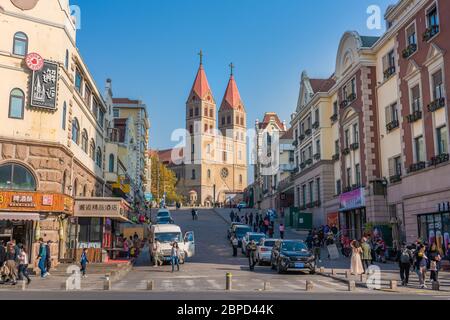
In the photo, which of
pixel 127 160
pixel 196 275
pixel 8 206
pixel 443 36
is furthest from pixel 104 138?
pixel 443 36

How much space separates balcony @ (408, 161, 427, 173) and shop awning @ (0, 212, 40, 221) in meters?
21.0

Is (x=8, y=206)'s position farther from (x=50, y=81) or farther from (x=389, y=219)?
(x=389, y=219)

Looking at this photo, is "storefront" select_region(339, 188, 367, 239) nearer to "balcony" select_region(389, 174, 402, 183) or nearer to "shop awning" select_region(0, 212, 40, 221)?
"balcony" select_region(389, 174, 402, 183)

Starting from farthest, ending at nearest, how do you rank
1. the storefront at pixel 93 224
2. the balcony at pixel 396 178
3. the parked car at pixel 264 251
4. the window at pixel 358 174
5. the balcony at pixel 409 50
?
1. the window at pixel 358 174
2. the balcony at pixel 396 178
3. the balcony at pixel 409 50
4. the parked car at pixel 264 251
5. the storefront at pixel 93 224

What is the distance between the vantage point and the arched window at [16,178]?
23859mm

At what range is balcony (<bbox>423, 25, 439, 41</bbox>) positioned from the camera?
2595 centimetres

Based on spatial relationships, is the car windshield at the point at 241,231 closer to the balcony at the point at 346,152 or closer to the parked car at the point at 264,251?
the parked car at the point at 264,251

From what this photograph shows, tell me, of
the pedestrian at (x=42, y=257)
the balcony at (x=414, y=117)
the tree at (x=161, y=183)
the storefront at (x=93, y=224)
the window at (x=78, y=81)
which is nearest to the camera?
the pedestrian at (x=42, y=257)

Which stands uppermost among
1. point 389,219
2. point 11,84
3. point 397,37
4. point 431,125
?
point 397,37

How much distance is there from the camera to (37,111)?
82.0 ft

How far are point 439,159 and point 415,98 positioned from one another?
16.7ft

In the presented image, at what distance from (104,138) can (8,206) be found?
19.0m

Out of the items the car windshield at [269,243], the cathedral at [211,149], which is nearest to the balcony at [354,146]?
the car windshield at [269,243]

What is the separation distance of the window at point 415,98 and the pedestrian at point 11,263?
2293 centimetres
